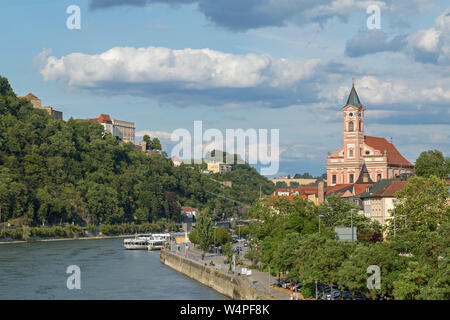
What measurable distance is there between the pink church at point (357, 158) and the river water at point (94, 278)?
2137 inches

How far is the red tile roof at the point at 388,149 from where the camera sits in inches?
6288

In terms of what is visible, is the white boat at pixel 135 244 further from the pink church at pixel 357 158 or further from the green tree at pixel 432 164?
the green tree at pixel 432 164

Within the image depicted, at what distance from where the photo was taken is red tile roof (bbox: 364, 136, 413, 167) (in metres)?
160

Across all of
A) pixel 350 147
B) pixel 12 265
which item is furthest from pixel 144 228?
pixel 12 265

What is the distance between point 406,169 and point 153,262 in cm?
7301

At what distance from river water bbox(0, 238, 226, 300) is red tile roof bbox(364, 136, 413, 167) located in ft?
210

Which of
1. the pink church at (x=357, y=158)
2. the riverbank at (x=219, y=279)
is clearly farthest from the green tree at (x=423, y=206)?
the pink church at (x=357, y=158)

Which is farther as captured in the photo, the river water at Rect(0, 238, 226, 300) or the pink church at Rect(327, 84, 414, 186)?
the pink church at Rect(327, 84, 414, 186)

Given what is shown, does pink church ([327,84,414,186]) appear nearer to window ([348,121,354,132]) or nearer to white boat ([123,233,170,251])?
window ([348,121,354,132])

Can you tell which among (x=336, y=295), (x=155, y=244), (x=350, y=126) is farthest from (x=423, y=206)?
(x=350, y=126)

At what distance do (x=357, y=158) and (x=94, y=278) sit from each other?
8689 centimetres

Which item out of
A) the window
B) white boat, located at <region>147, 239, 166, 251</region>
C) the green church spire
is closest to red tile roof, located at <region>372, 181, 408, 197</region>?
white boat, located at <region>147, 239, 166, 251</region>

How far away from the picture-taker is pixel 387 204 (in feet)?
306
